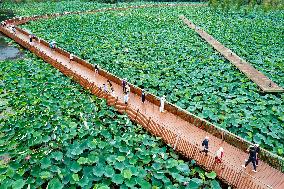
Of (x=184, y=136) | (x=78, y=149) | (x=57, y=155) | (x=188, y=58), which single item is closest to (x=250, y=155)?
(x=184, y=136)

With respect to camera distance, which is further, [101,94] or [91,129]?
[101,94]

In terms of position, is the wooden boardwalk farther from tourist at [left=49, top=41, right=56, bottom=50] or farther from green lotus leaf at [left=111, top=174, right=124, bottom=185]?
tourist at [left=49, top=41, right=56, bottom=50]

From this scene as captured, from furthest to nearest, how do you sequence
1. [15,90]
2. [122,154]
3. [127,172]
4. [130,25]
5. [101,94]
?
[130,25] < [15,90] < [101,94] < [122,154] < [127,172]

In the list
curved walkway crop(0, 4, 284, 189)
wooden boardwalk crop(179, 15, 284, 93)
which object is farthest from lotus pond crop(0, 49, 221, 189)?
wooden boardwalk crop(179, 15, 284, 93)

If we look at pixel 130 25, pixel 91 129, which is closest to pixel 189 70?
pixel 91 129

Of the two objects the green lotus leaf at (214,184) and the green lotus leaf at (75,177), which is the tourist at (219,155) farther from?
the green lotus leaf at (75,177)

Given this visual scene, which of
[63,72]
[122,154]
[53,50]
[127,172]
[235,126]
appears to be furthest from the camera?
[53,50]

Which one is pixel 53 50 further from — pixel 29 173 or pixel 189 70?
pixel 29 173
